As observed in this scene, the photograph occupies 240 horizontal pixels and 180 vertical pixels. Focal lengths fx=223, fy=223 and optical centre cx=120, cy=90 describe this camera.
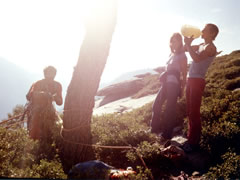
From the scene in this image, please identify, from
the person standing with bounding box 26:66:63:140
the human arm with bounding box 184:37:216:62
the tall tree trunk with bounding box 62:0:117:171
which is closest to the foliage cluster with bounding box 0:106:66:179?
the tall tree trunk with bounding box 62:0:117:171

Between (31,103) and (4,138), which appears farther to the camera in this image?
(31,103)

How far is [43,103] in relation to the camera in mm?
6867

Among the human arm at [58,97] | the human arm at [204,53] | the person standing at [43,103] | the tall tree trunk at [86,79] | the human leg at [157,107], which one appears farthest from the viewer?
the human arm at [58,97]

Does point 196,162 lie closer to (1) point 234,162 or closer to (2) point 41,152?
(1) point 234,162

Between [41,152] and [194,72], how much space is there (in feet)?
13.2

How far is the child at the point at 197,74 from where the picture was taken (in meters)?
5.06

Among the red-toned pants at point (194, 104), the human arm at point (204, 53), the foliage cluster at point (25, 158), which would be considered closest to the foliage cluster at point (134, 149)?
the foliage cluster at point (25, 158)

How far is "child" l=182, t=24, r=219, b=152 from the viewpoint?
506cm

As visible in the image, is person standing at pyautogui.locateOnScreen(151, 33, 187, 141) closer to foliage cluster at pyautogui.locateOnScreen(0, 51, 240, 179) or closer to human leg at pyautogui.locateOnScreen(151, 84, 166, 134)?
human leg at pyautogui.locateOnScreen(151, 84, 166, 134)

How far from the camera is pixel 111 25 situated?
529 cm

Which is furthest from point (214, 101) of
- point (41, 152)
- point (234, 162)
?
point (41, 152)

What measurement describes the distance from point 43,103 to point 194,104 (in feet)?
14.5

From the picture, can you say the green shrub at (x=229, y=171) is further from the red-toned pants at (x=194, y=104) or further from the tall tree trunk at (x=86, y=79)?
the tall tree trunk at (x=86, y=79)

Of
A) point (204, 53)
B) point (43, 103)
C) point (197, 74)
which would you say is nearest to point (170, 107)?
point (197, 74)
